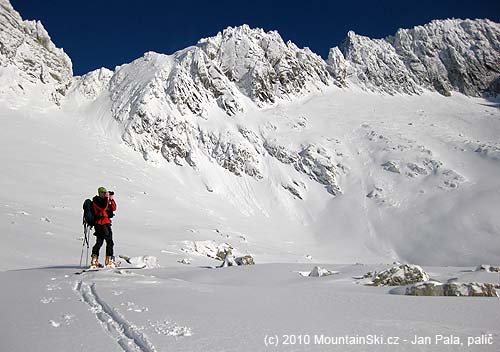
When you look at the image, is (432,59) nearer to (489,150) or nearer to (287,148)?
(489,150)

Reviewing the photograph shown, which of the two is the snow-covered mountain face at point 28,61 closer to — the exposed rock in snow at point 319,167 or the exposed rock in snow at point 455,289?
the exposed rock in snow at point 319,167

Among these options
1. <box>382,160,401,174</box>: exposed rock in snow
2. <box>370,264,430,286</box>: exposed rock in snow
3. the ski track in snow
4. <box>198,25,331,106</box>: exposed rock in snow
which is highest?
<box>198,25,331,106</box>: exposed rock in snow

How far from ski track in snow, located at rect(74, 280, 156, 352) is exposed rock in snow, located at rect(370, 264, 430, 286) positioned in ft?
20.0

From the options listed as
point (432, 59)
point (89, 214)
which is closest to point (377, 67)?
point (432, 59)

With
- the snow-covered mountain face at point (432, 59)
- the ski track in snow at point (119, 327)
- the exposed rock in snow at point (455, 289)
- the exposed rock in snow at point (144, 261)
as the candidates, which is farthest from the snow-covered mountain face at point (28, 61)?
the snow-covered mountain face at point (432, 59)

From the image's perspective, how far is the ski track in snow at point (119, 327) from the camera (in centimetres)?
363

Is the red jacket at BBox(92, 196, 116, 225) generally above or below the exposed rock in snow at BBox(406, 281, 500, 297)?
above

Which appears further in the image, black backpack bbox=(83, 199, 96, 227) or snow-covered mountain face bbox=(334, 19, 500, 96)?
snow-covered mountain face bbox=(334, 19, 500, 96)

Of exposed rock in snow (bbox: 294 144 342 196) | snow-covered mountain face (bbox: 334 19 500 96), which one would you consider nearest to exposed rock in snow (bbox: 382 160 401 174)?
exposed rock in snow (bbox: 294 144 342 196)

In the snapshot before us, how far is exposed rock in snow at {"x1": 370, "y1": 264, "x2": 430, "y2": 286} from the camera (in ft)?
28.4

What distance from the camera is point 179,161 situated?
59.9 meters

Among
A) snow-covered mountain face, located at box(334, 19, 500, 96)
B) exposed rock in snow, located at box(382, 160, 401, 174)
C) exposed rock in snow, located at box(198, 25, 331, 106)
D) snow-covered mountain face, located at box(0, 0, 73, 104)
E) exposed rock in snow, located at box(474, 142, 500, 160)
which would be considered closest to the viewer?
snow-covered mountain face, located at box(0, 0, 73, 104)

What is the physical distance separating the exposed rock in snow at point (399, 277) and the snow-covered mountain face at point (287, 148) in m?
28.6

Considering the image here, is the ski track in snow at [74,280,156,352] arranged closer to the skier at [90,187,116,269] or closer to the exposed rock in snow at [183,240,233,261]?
the skier at [90,187,116,269]
